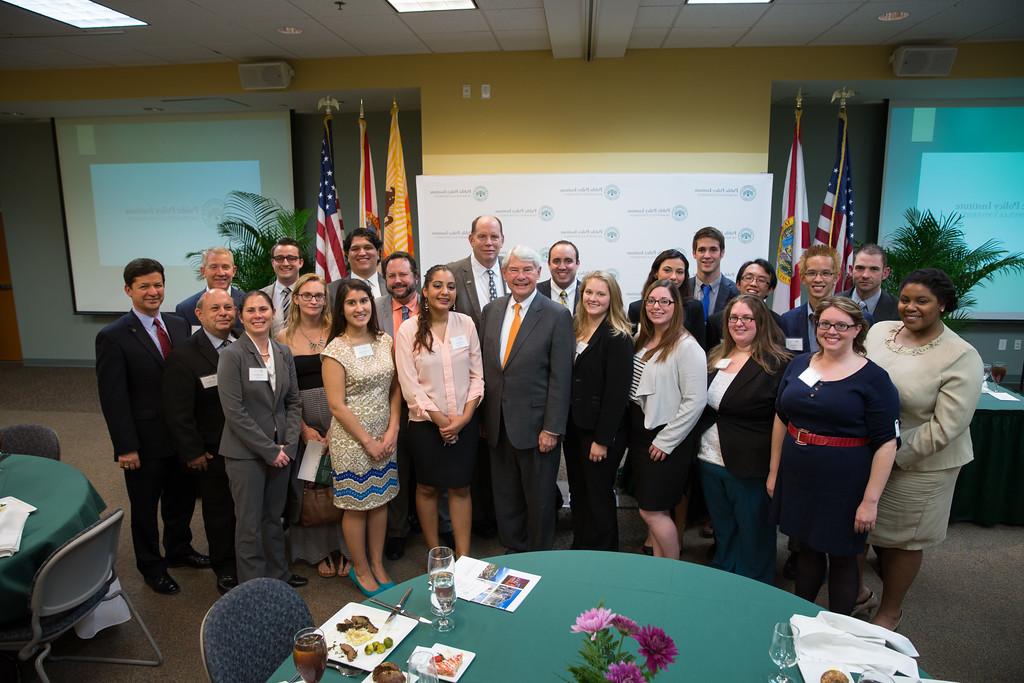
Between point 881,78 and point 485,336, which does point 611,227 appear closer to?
point 881,78

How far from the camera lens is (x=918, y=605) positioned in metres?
3.17

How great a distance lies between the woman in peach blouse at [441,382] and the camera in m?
3.03

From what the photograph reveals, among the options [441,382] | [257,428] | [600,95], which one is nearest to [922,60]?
[600,95]

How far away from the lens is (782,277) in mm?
6172

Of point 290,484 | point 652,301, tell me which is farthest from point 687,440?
point 290,484

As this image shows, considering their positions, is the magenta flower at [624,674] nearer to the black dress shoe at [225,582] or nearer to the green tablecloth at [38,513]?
the green tablecloth at [38,513]

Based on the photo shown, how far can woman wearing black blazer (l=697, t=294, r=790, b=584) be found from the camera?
2807mm

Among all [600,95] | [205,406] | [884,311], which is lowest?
[205,406]

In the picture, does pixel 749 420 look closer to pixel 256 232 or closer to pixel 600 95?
pixel 600 95

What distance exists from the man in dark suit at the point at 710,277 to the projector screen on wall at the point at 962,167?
442cm

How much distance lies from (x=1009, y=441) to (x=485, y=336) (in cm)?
345

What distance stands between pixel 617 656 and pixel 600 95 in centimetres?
597

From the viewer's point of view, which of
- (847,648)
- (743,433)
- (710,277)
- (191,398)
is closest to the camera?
(847,648)

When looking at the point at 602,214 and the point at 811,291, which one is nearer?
the point at 811,291
